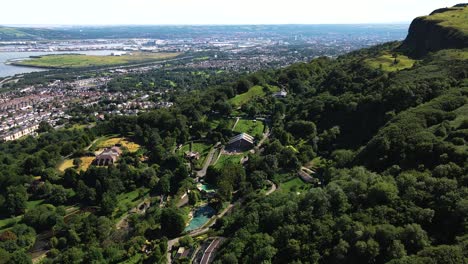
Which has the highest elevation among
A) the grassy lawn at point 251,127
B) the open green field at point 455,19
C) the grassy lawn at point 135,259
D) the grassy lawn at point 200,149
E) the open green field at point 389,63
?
the open green field at point 455,19

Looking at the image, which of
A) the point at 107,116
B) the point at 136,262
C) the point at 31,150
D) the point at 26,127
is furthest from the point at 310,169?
the point at 26,127

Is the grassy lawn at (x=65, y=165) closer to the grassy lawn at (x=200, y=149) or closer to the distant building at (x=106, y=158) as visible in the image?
the distant building at (x=106, y=158)

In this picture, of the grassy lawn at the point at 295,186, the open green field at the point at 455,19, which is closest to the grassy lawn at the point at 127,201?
the grassy lawn at the point at 295,186

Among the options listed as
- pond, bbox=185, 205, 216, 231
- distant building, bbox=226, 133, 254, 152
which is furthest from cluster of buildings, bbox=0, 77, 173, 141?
pond, bbox=185, 205, 216, 231

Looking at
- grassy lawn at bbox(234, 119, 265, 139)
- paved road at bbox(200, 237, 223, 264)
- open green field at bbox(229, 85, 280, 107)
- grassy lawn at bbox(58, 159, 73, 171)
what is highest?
open green field at bbox(229, 85, 280, 107)

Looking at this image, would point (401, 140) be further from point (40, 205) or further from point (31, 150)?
point (31, 150)

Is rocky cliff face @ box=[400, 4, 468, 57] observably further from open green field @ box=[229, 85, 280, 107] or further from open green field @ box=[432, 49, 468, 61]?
open green field @ box=[229, 85, 280, 107]
